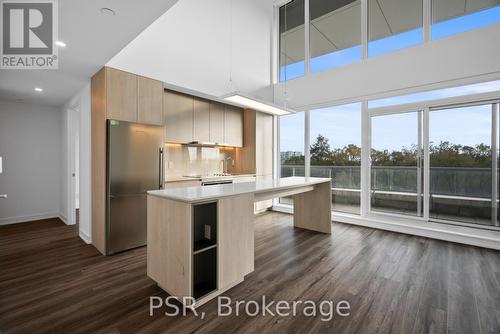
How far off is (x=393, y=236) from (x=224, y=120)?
12.6ft

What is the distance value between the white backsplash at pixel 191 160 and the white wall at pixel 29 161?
289 centimetres

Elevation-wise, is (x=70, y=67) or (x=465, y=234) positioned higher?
(x=70, y=67)

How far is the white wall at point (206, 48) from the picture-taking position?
3.53 m

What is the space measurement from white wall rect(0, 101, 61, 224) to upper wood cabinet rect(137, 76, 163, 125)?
10.5 ft

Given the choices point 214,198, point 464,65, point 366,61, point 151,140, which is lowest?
point 214,198

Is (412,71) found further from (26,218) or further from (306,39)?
(26,218)

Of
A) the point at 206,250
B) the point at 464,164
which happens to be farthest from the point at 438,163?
the point at 206,250

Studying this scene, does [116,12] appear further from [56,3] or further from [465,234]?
[465,234]

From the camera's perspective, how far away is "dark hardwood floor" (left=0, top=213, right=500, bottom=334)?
1794mm

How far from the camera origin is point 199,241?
223 centimetres

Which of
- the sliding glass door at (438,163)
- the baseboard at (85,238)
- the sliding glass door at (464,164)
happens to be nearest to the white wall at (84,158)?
the baseboard at (85,238)

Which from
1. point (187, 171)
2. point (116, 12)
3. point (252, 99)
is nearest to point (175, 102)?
point (187, 171)

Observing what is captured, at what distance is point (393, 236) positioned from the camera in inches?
153

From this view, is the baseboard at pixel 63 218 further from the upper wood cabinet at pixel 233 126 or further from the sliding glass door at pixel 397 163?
the sliding glass door at pixel 397 163
